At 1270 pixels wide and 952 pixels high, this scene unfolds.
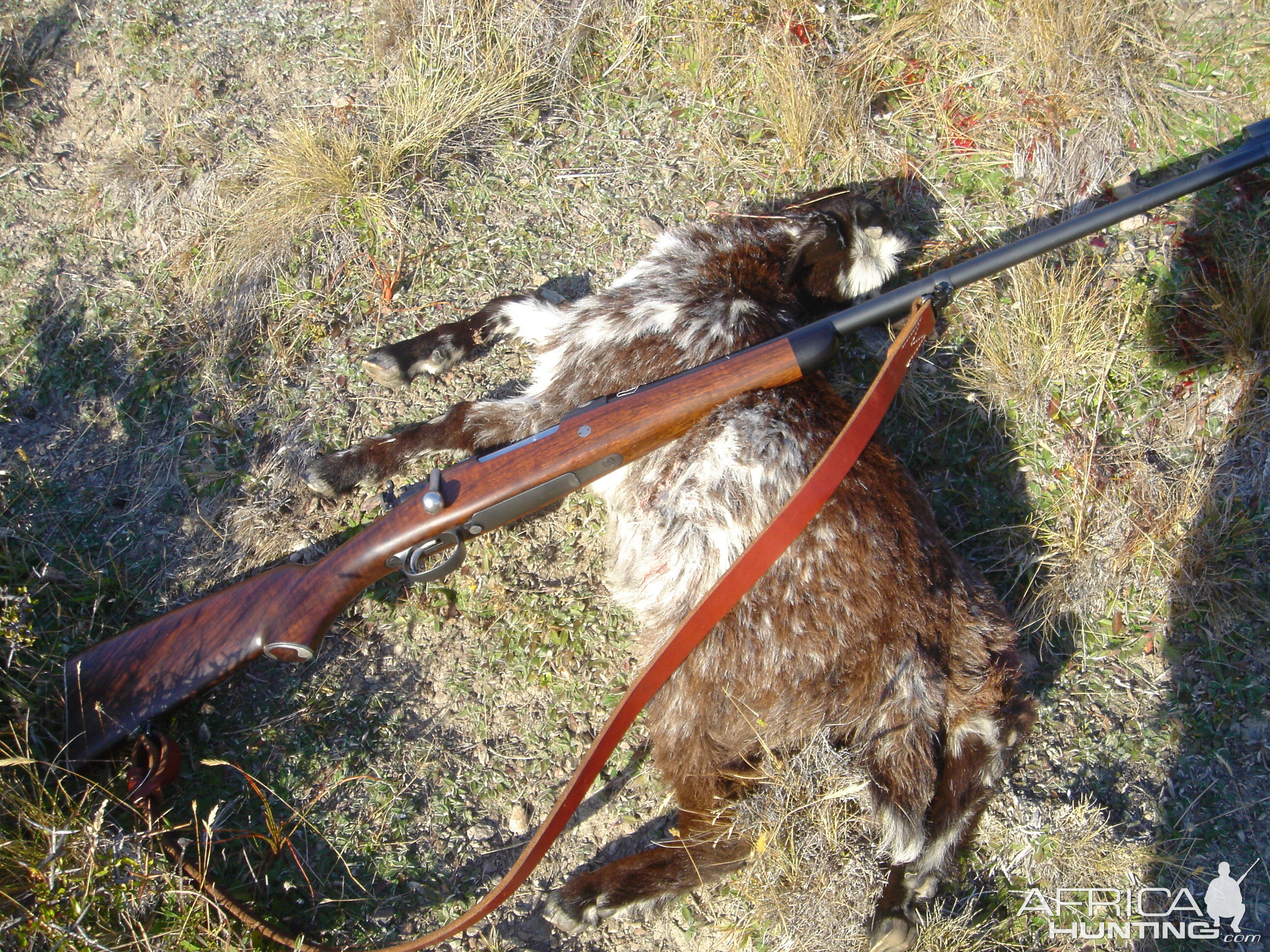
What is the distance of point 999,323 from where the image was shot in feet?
12.7

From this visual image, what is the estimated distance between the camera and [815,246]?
12.0 feet

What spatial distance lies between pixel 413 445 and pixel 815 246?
2162mm

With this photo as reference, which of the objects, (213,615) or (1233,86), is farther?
(1233,86)

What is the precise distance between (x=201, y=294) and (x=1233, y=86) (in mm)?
5671

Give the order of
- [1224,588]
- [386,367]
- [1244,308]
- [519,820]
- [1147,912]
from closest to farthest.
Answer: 1. [1147,912]
2. [519,820]
3. [1224,588]
4. [1244,308]
5. [386,367]

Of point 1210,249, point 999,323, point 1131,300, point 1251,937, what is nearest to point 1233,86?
point 1210,249

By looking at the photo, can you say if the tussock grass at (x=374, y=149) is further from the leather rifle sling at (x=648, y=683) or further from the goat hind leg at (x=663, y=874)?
the goat hind leg at (x=663, y=874)

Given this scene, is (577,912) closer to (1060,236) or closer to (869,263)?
(869,263)

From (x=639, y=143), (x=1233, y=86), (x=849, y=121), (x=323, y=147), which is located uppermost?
(x=323, y=147)

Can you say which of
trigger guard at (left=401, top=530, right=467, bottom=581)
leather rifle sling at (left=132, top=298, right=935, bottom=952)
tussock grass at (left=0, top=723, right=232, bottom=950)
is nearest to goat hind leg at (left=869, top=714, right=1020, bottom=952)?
leather rifle sling at (left=132, top=298, right=935, bottom=952)

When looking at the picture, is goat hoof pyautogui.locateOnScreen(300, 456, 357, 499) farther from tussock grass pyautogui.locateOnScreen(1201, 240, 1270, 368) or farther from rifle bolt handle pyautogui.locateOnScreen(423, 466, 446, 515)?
tussock grass pyautogui.locateOnScreen(1201, 240, 1270, 368)

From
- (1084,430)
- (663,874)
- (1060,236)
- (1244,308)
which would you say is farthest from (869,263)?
(663,874)

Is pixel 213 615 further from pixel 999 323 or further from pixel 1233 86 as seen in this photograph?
pixel 1233 86

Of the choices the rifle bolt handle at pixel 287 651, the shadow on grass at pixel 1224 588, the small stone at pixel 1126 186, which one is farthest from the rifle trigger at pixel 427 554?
the small stone at pixel 1126 186
